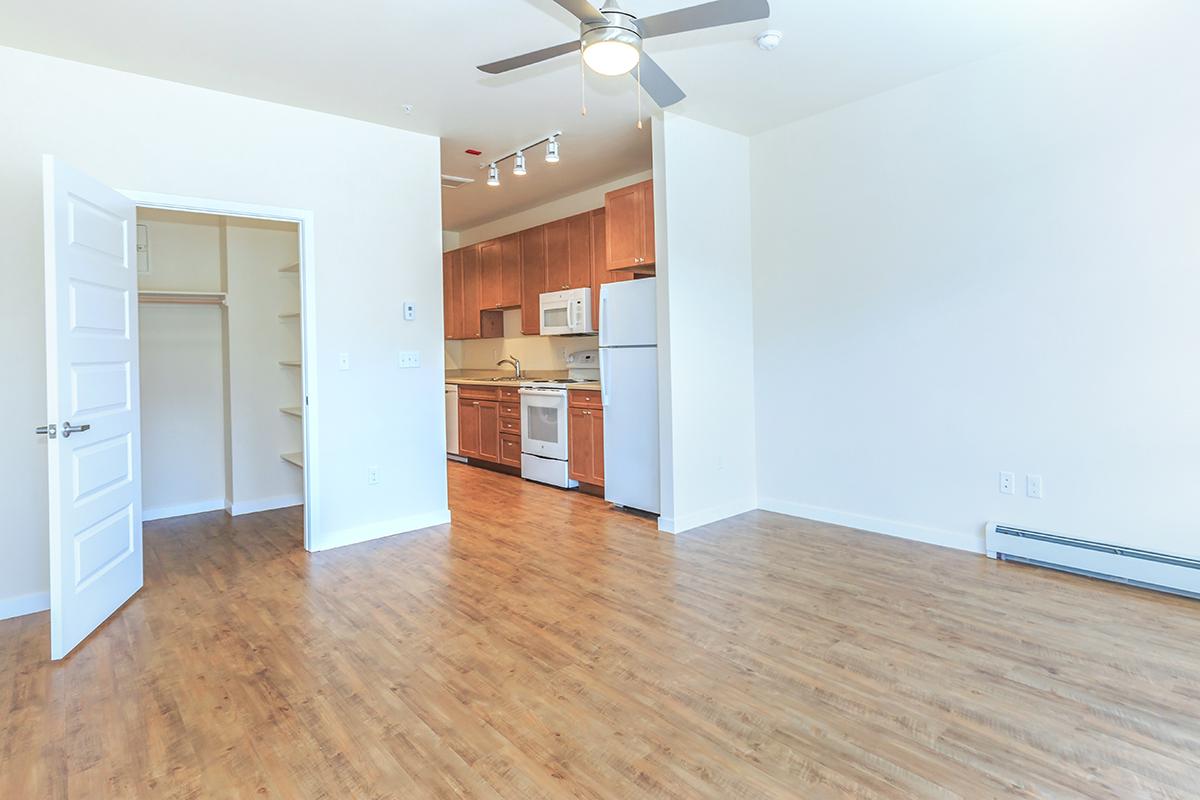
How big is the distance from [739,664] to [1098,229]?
2.78m

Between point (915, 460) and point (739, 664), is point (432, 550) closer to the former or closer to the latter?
point (739, 664)

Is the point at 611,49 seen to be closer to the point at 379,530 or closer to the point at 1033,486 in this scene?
the point at 1033,486

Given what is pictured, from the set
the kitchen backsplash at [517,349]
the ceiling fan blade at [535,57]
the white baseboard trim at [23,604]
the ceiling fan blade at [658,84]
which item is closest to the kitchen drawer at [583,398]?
the kitchen backsplash at [517,349]

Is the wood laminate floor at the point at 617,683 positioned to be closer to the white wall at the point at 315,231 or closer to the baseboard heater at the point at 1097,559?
the baseboard heater at the point at 1097,559

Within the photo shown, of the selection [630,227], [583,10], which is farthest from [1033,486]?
[583,10]

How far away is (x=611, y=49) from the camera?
2.08 meters

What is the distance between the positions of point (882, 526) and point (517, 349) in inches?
176

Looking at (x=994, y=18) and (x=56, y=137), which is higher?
(x=994, y=18)

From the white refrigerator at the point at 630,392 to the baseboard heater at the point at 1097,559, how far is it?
83.0 inches

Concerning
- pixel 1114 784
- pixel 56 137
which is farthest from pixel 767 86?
pixel 56 137

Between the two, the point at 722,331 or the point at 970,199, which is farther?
the point at 722,331

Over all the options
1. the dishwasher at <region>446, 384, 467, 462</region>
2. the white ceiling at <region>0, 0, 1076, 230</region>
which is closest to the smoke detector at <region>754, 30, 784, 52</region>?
the white ceiling at <region>0, 0, 1076, 230</region>

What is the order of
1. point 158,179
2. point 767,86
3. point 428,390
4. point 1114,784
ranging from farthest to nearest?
point 428,390 < point 767,86 < point 158,179 < point 1114,784

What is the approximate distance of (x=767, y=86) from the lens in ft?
11.8
